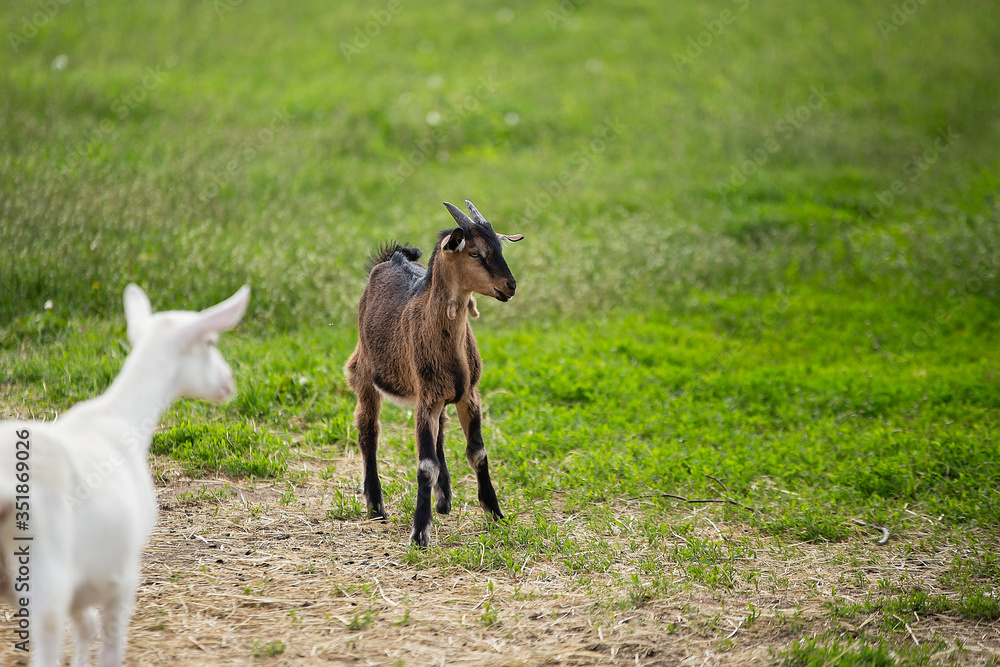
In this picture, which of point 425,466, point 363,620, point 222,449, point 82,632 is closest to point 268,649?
point 363,620

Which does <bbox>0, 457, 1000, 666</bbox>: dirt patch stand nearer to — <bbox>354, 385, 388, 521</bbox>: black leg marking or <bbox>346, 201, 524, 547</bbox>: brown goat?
<bbox>354, 385, 388, 521</bbox>: black leg marking

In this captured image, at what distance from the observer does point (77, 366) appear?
686 centimetres

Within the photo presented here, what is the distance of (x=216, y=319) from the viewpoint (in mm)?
2850

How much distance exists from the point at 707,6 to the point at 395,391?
16.5 meters

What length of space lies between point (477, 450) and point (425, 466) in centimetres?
41

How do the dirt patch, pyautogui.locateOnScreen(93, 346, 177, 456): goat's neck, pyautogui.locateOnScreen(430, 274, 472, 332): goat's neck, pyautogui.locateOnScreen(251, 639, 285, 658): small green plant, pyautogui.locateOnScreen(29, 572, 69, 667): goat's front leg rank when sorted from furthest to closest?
pyautogui.locateOnScreen(430, 274, 472, 332): goat's neck → the dirt patch → pyautogui.locateOnScreen(251, 639, 285, 658): small green plant → pyautogui.locateOnScreen(93, 346, 177, 456): goat's neck → pyautogui.locateOnScreen(29, 572, 69, 667): goat's front leg

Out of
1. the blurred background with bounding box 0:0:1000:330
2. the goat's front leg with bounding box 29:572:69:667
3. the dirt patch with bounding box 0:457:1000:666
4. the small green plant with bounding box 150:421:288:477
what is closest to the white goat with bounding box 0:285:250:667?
the goat's front leg with bounding box 29:572:69:667

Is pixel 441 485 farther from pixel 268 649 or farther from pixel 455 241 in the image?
pixel 268 649

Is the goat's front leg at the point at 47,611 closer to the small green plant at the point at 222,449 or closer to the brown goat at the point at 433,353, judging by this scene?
the brown goat at the point at 433,353

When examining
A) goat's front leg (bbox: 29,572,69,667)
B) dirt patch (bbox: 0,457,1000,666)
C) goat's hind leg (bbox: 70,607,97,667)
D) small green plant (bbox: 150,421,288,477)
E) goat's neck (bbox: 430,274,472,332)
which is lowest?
dirt patch (bbox: 0,457,1000,666)

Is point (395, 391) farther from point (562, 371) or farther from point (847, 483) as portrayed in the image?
point (847, 483)

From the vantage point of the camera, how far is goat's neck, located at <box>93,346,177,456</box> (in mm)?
2938

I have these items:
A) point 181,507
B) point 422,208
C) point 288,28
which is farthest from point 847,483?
point 288,28

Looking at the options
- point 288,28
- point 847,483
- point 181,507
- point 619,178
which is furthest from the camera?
point 288,28
